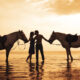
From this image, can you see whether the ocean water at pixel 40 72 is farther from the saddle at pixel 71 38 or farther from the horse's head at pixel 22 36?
the saddle at pixel 71 38

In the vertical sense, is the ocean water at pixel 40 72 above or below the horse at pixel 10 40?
below

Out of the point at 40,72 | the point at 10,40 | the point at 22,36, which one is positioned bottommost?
the point at 40,72

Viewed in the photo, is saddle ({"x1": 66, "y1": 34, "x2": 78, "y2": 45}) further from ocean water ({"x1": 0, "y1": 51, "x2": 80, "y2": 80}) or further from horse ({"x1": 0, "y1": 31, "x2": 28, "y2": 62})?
ocean water ({"x1": 0, "y1": 51, "x2": 80, "y2": 80})

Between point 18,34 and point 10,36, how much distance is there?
566 mm

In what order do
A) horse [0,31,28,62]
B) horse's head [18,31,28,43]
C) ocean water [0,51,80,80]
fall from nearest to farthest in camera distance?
ocean water [0,51,80,80] → horse [0,31,28,62] → horse's head [18,31,28,43]

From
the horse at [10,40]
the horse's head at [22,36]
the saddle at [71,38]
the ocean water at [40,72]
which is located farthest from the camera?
the saddle at [71,38]

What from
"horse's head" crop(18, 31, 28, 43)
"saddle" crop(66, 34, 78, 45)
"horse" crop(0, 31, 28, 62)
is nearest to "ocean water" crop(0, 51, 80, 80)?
"horse" crop(0, 31, 28, 62)

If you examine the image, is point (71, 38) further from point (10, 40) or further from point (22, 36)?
point (10, 40)

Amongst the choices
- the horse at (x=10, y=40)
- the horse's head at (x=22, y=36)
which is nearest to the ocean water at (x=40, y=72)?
the horse at (x=10, y=40)

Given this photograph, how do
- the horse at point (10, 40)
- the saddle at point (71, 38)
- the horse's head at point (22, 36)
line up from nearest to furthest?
1. the horse at point (10, 40)
2. the horse's head at point (22, 36)
3. the saddle at point (71, 38)

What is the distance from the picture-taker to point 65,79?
22.1 ft

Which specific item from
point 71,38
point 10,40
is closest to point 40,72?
point 10,40

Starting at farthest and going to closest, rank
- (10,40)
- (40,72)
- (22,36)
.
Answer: (22,36)
(10,40)
(40,72)

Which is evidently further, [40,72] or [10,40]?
[10,40]
